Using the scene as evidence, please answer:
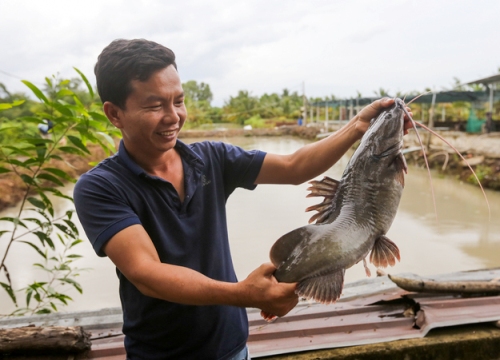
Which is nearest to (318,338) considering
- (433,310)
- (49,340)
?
(433,310)

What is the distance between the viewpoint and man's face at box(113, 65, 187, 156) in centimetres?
138

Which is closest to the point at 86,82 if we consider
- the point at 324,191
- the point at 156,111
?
the point at 156,111

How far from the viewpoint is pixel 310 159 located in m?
1.72

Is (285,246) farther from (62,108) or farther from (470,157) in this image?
(470,157)

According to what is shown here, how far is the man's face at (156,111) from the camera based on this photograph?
138cm

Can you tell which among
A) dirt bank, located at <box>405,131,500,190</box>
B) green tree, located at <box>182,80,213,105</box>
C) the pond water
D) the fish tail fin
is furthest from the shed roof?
green tree, located at <box>182,80,213,105</box>

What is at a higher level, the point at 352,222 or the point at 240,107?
the point at 240,107

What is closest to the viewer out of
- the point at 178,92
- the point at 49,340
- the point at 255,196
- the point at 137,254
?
the point at 137,254

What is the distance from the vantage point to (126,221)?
1.29 meters

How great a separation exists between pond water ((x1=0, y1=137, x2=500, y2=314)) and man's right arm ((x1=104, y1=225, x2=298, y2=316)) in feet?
9.30

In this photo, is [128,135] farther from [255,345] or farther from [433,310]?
[433,310]

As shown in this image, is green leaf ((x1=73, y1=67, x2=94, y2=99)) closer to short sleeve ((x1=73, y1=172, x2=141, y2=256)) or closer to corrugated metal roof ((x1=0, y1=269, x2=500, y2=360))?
short sleeve ((x1=73, y1=172, x2=141, y2=256))

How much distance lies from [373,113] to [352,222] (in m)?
0.43

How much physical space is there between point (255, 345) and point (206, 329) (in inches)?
44.3
